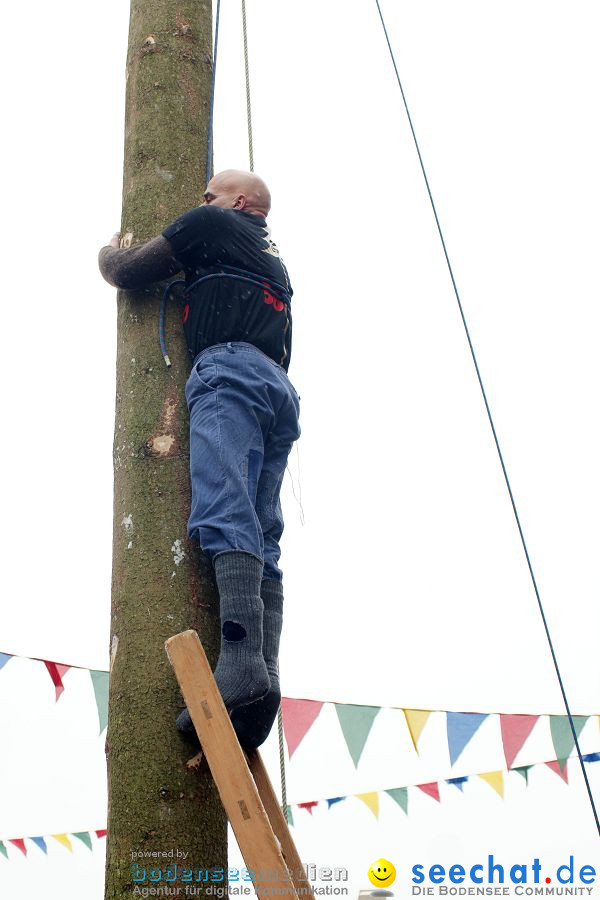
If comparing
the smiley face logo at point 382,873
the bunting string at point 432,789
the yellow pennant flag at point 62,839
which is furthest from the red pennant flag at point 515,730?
the yellow pennant flag at point 62,839

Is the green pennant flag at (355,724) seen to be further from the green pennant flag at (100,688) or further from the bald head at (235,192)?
the bald head at (235,192)

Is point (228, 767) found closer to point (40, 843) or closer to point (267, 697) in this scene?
point (267, 697)

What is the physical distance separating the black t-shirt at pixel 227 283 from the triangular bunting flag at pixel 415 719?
8.17ft

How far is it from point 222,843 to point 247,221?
0.92 metres

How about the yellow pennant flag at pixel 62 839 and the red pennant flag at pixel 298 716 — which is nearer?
the red pennant flag at pixel 298 716

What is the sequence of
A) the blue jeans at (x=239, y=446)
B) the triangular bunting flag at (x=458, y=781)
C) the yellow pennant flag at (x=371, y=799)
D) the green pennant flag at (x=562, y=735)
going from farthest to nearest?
the yellow pennant flag at (x=371, y=799)
the triangular bunting flag at (x=458, y=781)
the green pennant flag at (x=562, y=735)
the blue jeans at (x=239, y=446)

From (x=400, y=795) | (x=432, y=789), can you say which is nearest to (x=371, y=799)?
(x=400, y=795)

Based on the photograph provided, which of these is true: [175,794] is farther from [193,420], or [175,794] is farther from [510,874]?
[510,874]

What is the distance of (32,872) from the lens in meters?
3.97

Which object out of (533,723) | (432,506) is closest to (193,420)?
(533,723)

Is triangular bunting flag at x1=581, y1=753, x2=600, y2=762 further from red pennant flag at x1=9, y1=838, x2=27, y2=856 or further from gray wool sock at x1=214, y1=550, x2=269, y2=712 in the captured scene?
gray wool sock at x1=214, y1=550, x2=269, y2=712

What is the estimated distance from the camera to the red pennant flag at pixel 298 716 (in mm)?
3715

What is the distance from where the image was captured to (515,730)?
362 cm

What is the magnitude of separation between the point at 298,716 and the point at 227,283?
8.47 feet
